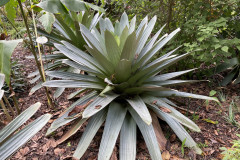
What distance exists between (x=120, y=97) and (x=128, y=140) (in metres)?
0.49

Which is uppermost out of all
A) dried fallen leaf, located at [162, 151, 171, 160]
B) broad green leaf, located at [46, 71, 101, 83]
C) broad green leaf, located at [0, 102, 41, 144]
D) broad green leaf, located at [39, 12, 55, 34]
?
broad green leaf, located at [39, 12, 55, 34]

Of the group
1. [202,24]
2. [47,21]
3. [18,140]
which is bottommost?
[18,140]

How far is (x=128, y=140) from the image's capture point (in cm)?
141

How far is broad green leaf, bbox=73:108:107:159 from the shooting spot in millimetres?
1367

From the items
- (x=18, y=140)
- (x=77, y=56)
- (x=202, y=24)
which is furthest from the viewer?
(x=202, y=24)

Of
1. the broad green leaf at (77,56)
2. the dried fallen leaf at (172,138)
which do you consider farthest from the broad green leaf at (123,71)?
the dried fallen leaf at (172,138)

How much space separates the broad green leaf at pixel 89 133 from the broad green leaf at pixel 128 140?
223mm

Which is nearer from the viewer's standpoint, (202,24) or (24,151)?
(24,151)

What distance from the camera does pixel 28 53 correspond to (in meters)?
3.99

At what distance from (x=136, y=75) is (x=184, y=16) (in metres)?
1.58

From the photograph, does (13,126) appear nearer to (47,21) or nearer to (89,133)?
(89,133)

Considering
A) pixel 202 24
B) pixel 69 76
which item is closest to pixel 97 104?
pixel 69 76

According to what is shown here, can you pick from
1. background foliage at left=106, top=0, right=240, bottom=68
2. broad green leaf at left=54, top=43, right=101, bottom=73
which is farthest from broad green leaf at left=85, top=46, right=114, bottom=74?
background foliage at left=106, top=0, right=240, bottom=68

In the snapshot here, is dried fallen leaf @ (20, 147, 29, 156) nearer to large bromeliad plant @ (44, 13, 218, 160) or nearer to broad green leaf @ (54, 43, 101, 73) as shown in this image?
large bromeliad plant @ (44, 13, 218, 160)
